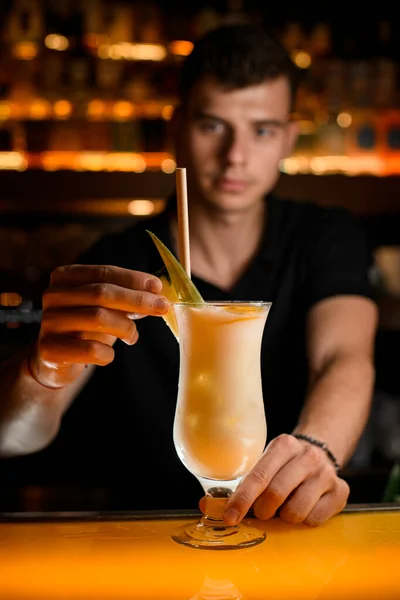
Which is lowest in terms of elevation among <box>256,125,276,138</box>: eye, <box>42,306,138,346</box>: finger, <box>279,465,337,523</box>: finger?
<box>279,465,337,523</box>: finger

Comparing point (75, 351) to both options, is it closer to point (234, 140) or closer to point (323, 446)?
point (323, 446)

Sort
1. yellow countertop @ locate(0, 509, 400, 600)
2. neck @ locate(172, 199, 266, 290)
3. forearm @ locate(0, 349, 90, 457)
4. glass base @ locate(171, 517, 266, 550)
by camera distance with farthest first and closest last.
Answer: neck @ locate(172, 199, 266, 290), forearm @ locate(0, 349, 90, 457), glass base @ locate(171, 517, 266, 550), yellow countertop @ locate(0, 509, 400, 600)

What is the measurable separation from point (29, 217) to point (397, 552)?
317 centimetres

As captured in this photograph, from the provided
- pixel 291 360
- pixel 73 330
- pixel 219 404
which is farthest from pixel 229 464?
pixel 291 360

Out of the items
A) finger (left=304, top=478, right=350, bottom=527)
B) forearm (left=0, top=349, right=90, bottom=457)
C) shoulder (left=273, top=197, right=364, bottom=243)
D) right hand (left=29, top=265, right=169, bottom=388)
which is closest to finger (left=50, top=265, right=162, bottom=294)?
right hand (left=29, top=265, right=169, bottom=388)

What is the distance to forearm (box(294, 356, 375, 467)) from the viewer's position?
1.53 meters

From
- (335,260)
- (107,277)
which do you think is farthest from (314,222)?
(107,277)

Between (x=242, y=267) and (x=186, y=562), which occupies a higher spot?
(x=242, y=267)

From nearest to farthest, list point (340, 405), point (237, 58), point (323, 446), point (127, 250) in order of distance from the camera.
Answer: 1. point (323, 446)
2. point (340, 405)
3. point (237, 58)
4. point (127, 250)

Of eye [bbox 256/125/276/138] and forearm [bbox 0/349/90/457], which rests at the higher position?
eye [bbox 256/125/276/138]

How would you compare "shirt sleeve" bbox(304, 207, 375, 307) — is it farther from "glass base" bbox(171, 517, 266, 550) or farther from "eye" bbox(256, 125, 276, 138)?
"glass base" bbox(171, 517, 266, 550)

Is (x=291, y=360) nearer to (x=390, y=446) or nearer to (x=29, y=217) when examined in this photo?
(x=390, y=446)

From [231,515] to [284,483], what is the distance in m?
0.11

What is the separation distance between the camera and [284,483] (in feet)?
3.70
